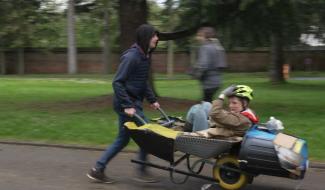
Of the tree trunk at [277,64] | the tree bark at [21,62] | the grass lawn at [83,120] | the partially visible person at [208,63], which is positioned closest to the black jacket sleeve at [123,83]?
the grass lawn at [83,120]

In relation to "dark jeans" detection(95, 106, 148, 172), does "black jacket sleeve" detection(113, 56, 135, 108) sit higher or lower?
higher

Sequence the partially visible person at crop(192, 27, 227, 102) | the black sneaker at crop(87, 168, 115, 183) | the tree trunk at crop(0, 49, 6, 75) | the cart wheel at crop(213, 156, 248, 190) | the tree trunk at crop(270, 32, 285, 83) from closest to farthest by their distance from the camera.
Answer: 1. the cart wheel at crop(213, 156, 248, 190)
2. the black sneaker at crop(87, 168, 115, 183)
3. the partially visible person at crop(192, 27, 227, 102)
4. the tree trunk at crop(270, 32, 285, 83)
5. the tree trunk at crop(0, 49, 6, 75)

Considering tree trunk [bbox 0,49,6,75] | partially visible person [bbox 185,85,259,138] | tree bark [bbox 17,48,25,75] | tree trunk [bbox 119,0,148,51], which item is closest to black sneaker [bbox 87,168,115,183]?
partially visible person [bbox 185,85,259,138]

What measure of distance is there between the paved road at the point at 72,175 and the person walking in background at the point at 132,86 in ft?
0.66

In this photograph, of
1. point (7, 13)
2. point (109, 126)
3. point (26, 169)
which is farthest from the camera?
point (7, 13)

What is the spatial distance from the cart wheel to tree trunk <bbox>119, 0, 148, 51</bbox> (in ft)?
28.1

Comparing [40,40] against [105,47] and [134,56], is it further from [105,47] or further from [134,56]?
[134,56]

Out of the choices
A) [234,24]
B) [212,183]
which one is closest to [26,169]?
[212,183]

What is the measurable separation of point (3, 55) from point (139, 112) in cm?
4234

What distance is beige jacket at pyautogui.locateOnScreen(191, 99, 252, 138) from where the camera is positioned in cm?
648

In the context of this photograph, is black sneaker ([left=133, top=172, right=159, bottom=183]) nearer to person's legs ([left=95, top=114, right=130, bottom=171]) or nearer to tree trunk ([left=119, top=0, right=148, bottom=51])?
person's legs ([left=95, top=114, right=130, bottom=171])

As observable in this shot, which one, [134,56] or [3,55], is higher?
[134,56]

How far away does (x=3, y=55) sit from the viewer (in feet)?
156

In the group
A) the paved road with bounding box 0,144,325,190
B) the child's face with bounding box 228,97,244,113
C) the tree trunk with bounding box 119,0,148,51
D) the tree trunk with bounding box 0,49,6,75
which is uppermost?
the tree trunk with bounding box 119,0,148,51
